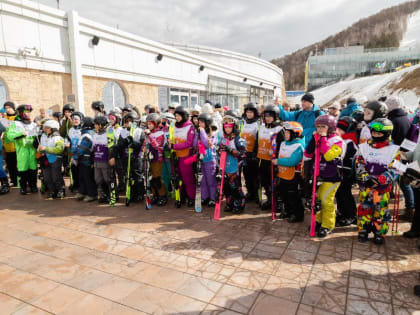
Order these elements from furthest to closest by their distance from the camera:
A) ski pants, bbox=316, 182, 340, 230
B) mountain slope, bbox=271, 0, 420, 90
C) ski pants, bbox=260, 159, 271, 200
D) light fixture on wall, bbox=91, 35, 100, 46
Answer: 1. mountain slope, bbox=271, 0, 420, 90
2. light fixture on wall, bbox=91, 35, 100, 46
3. ski pants, bbox=260, 159, 271, 200
4. ski pants, bbox=316, 182, 340, 230

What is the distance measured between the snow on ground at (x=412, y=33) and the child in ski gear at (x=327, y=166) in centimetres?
11600

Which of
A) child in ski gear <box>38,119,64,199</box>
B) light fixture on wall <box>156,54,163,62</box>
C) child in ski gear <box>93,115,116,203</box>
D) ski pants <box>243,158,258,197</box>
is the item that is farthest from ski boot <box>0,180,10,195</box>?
light fixture on wall <box>156,54,163,62</box>

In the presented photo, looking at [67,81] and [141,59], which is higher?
[141,59]

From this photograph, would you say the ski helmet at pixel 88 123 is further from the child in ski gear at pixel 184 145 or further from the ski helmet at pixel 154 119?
the child in ski gear at pixel 184 145

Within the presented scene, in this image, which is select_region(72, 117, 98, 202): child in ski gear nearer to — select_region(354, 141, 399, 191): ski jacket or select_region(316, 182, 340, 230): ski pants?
select_region(316, 182, 340, 230): ski pants

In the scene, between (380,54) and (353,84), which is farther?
(380,54)

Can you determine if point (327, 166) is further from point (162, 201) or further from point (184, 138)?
point (162, 201)

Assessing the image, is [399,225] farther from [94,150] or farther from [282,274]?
[94,150]

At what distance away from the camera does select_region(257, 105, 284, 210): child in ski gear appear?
16.6 ft

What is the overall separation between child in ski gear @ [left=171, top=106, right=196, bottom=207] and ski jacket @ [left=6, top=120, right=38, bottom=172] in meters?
3.81

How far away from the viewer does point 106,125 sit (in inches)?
232

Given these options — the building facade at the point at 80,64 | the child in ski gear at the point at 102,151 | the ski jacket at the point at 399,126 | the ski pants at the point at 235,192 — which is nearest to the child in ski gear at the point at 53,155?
the child in ski gear at the point at 102,151

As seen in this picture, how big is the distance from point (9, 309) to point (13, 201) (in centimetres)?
430

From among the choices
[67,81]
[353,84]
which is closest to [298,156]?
[67,81]
